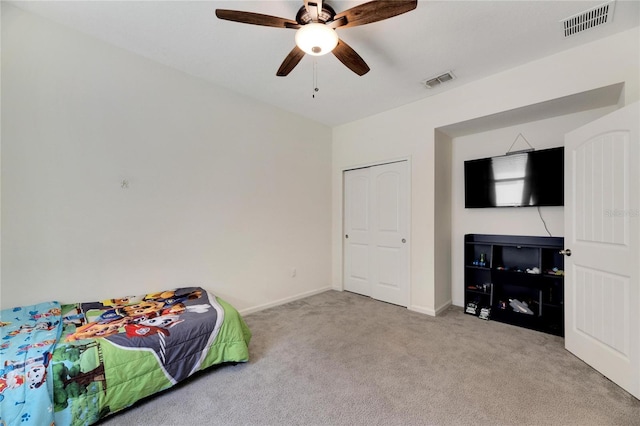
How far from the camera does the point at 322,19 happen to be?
187 cm

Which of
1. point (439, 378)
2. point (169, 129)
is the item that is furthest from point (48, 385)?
point (439, 378)

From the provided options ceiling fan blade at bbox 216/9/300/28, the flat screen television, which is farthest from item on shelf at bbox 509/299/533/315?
ceiling fan blade at bbox 216/9/300/28

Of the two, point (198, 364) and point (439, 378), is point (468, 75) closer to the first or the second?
point (439, 378)

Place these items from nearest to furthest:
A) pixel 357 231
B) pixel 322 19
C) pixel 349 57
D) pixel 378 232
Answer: pixel 322 19 → pixel 349 57 → pixel 378 232 → pixel 357 231

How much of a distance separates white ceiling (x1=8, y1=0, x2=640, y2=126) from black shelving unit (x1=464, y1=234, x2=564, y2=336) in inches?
75.7

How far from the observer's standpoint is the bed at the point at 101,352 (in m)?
1.35

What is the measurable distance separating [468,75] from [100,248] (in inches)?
155

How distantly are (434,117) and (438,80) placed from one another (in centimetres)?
46

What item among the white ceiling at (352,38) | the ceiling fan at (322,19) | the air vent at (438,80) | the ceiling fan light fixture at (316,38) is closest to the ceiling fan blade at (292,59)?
the ceiling fan at (322,19)

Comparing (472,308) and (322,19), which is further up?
(322,19)

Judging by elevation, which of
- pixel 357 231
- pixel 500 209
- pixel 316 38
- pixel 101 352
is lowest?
pixel 101 352

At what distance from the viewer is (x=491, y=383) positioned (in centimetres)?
192

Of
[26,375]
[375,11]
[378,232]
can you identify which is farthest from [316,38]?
[378,232]

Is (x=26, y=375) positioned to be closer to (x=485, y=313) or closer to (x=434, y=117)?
(x=485, y=313)
